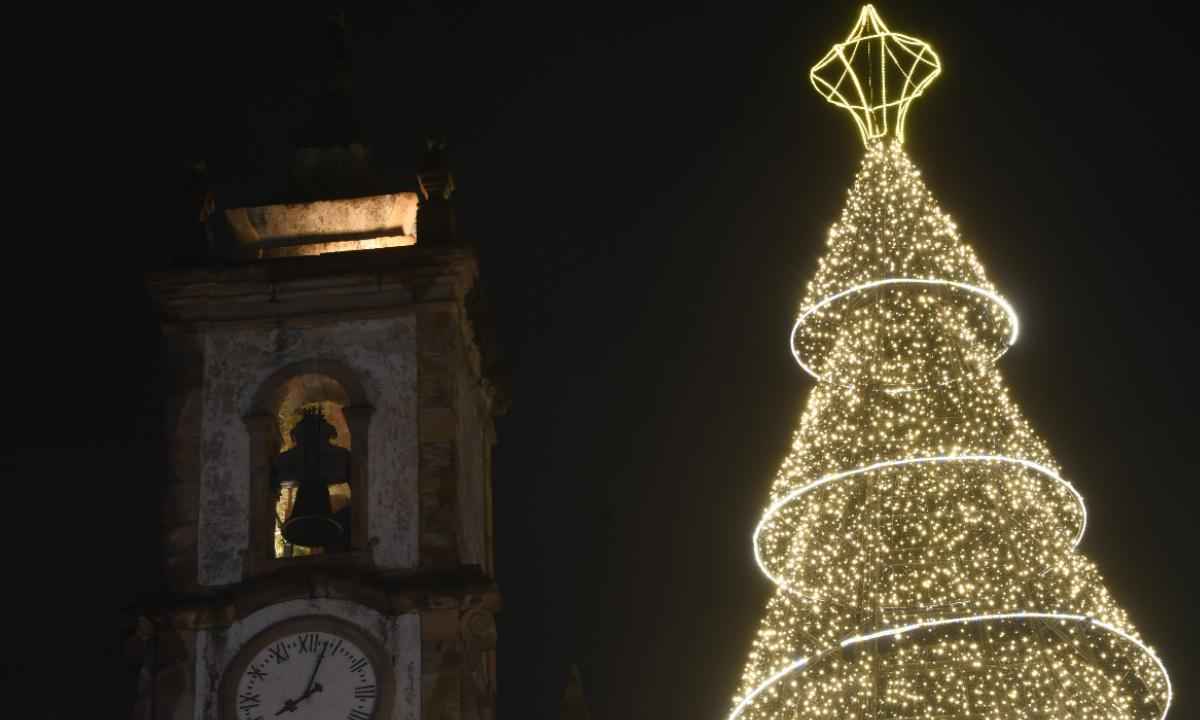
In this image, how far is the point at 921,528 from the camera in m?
22.7

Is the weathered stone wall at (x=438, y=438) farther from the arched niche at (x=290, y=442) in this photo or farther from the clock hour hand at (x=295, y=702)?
the clock hour hand at (x=295, y=702)

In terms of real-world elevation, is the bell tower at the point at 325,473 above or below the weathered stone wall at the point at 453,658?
above

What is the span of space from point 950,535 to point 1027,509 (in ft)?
2.39

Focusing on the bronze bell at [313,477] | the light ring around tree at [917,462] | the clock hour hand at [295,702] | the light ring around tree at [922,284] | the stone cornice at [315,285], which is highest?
the stone cornice at [315,285]

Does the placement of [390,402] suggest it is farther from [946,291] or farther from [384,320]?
[946,291]

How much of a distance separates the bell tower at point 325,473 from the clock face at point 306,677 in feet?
0.05

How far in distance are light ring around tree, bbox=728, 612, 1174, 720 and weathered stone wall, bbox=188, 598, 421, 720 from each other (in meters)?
3.83

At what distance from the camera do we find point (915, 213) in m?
22.7

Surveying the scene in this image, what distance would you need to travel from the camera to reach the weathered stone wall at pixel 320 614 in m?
24.9

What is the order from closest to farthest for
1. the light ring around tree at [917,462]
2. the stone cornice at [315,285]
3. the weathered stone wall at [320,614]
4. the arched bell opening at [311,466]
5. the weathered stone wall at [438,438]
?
the light ring around tree at [917,462] → the weathered stone wall at [320,614] → the weathered stone wall at [438,438] → the arched bell opening at [311,466] → the stone cornice at [315,285]

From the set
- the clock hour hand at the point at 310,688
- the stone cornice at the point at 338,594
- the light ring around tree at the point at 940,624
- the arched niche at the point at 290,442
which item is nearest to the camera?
the light ring around tree at the point at 940,624

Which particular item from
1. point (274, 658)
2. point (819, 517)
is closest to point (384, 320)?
point (274, 658)

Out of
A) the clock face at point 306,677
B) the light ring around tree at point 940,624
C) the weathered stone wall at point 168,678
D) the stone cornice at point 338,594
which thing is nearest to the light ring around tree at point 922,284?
the light ring around tree at point 940,624

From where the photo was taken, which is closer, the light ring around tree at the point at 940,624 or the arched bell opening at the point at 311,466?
the light ring around tree at the point at 940,624
